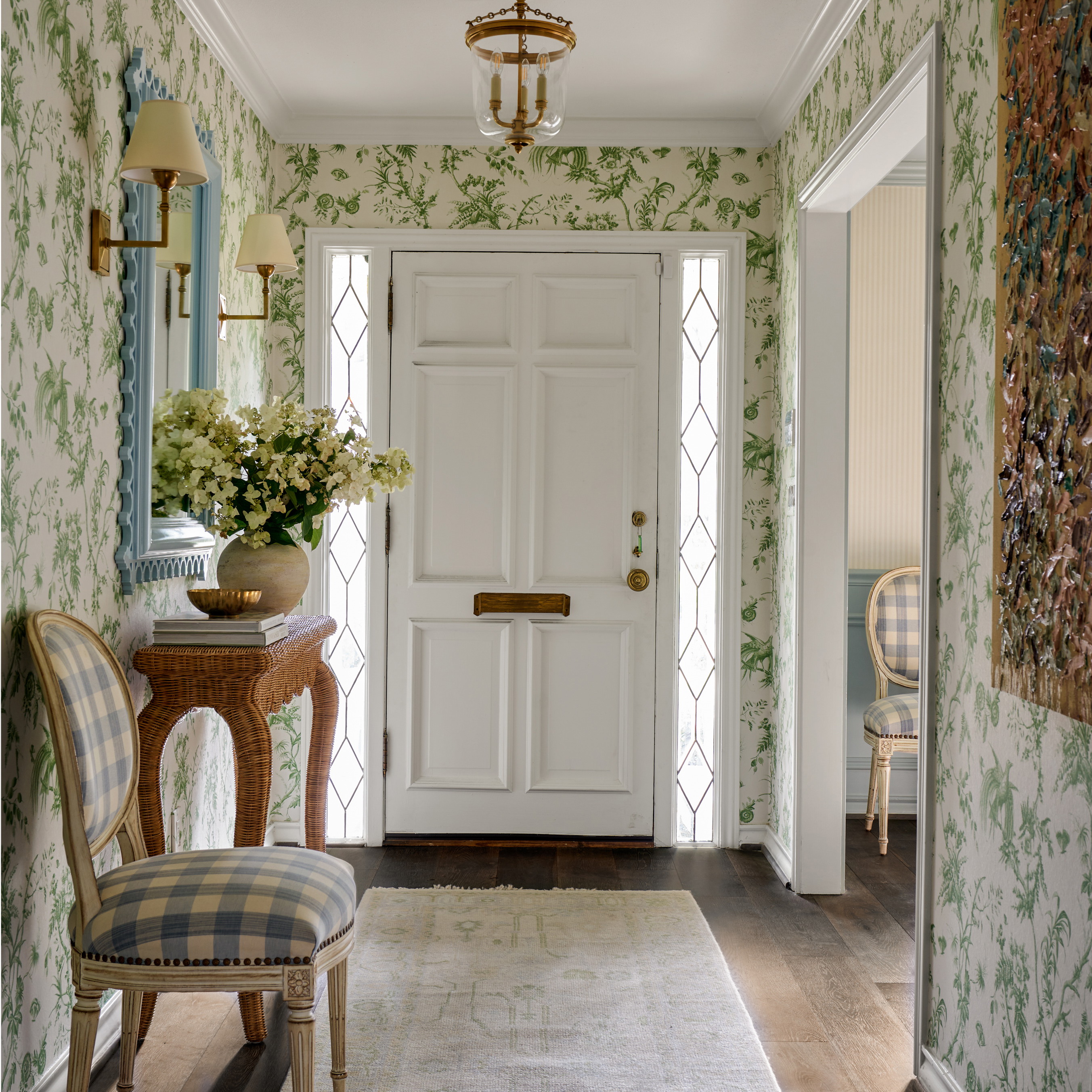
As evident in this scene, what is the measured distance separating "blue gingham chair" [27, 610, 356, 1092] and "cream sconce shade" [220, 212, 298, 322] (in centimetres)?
149

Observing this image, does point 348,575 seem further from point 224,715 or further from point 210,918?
point 210,918

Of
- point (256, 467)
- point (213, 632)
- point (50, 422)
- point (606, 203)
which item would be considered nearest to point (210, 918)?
point (213, 632)

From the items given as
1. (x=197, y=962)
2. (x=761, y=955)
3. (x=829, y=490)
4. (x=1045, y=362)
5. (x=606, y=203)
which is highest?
(x=606, y=203)

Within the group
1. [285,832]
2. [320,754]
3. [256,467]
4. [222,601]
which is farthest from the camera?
[285,832]

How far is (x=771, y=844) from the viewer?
3609mm

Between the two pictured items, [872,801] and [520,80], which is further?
[872,801]

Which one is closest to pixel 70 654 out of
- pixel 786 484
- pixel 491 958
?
pixel 491 958

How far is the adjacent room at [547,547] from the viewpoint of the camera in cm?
175

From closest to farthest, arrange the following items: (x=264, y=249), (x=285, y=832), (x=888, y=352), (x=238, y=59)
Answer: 1. (x=264, y=249)
2. (x=238, y=59)
3. (x=285, y=832)
4. (x=888, y=352)

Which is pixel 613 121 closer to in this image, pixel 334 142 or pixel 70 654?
pixel 334 142

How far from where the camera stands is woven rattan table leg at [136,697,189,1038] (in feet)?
7.20

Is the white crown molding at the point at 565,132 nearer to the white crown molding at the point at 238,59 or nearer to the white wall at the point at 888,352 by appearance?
the white crown molding at the point at 238,59

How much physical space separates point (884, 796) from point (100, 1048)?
263cm

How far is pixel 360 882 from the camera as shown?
3.29 metres
